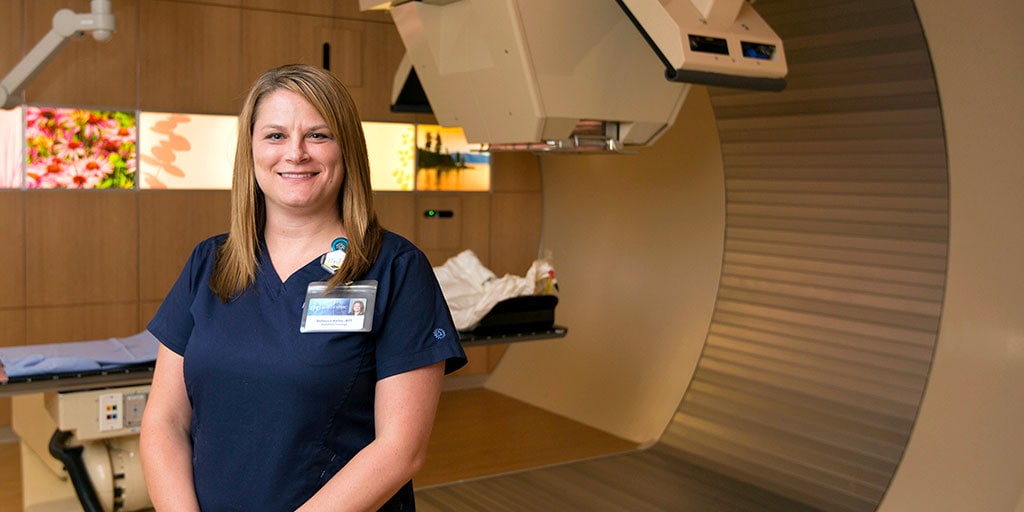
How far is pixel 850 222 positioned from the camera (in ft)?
14.7

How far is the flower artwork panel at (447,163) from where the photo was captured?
21.0 feet

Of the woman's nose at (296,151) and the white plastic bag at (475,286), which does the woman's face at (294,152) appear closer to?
the woman's nose at (296,151)

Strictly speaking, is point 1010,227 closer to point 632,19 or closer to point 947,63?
point 947,63

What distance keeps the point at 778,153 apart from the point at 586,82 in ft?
4.78

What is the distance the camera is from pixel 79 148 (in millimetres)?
5191

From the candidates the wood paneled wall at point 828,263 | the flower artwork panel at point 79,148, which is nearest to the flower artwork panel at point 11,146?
the flower artwork panel at point 79,148

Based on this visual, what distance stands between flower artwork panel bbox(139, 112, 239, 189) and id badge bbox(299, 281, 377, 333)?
13.2 ft

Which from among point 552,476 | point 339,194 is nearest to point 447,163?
point 552,476

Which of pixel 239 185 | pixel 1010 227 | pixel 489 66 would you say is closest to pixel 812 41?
pixel 1010 227

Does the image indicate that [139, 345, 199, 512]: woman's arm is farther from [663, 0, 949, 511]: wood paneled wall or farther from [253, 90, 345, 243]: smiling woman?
[663, 0, 949, 511]: wood paneled wall

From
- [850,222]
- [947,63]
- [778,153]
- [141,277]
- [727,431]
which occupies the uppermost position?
[947,63]

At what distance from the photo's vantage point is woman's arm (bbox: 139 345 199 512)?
1.79 metres

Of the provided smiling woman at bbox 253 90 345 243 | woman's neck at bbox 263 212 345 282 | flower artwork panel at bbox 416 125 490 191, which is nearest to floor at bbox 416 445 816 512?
flower artwork panel at bbox 416 125 490 191

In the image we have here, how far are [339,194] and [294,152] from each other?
5.9 inches
